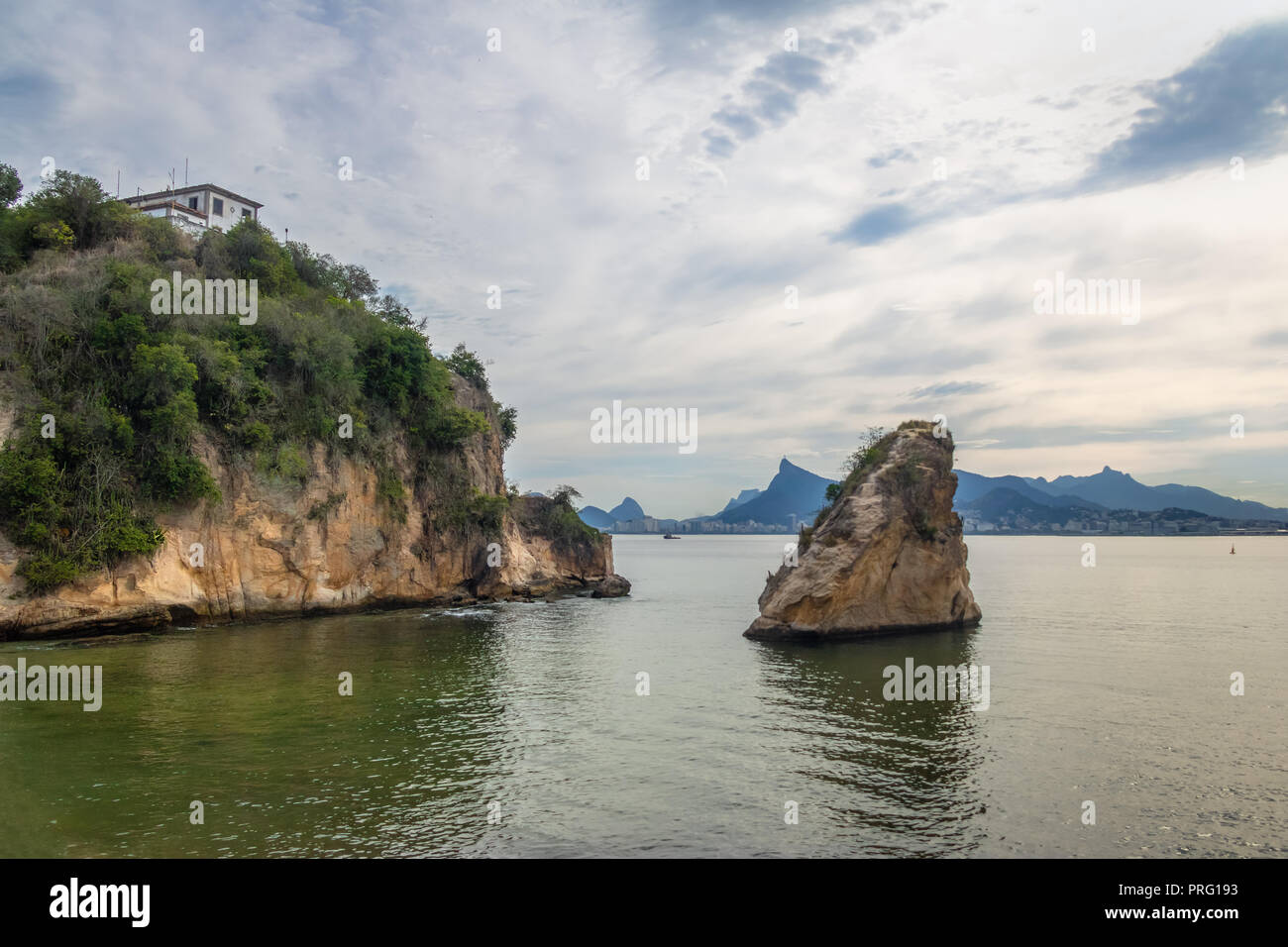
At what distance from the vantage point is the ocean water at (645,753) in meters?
11.6

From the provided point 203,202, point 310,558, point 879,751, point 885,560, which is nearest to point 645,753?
point 879,751

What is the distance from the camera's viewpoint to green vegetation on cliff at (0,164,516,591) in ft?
103

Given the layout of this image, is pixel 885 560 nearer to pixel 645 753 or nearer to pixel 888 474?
pixel 888 474

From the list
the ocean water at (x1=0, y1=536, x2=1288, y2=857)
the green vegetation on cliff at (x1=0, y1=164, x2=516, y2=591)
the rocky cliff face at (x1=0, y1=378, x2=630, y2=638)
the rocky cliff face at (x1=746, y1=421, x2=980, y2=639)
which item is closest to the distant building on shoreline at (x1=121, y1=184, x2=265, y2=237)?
the green vegetation on cliff at (x1=0, y1=164, x2=516, y2=591)

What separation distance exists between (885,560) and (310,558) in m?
29.6

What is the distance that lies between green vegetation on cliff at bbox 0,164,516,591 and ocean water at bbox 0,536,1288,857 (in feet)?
20.5

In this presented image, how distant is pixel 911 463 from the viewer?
3328 centimetres

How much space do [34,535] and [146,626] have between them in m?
5.86

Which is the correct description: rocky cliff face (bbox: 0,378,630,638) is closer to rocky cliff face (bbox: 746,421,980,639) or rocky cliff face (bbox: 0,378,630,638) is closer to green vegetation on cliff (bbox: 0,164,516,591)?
green vegetation on cliff (bbox: 0,164,516,591)

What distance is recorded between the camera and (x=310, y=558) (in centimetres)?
4075

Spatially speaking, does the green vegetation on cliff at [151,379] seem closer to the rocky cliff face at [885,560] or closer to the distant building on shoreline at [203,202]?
the distant building on shoreline at [203,202]

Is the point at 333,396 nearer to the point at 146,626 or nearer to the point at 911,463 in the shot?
the point at 146,626

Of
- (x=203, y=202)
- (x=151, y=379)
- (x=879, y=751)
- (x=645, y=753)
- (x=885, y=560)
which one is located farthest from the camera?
(x=203, y=202)
